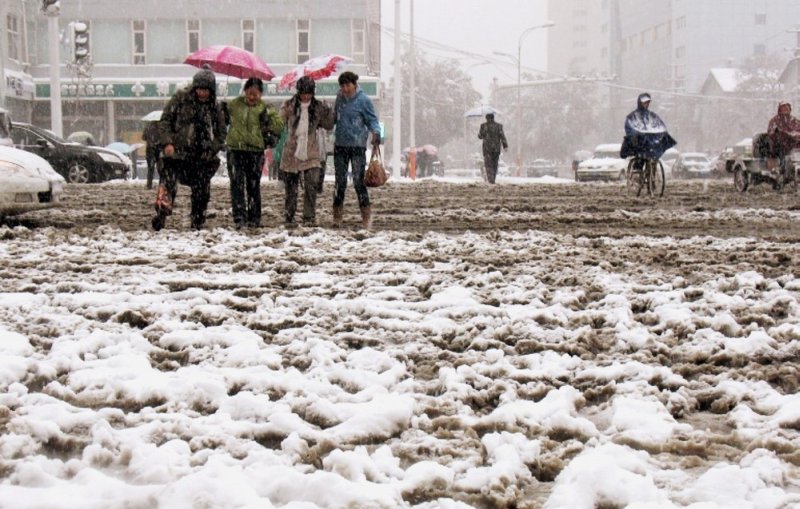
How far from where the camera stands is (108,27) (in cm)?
4762

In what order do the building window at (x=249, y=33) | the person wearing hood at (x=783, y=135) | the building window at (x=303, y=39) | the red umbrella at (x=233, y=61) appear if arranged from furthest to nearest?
the building window at (x=249, y=33) → the building window at (x=303, y=39) → the person wearing hood at (x=783, y=135) → the red umbrella at (x=233, y=61)

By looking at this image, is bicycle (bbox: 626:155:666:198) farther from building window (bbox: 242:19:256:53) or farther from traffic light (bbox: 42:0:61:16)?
building window (bbox: 242:19:256:53)

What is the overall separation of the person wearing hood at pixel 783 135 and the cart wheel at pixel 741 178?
101 centimetres

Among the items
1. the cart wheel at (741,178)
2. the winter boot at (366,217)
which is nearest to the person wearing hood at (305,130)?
the winter boot at (366,217)

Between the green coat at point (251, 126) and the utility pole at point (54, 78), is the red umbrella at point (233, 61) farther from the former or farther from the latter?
the utility pole at point (54, 78)

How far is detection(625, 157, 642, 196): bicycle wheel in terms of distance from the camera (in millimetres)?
16672

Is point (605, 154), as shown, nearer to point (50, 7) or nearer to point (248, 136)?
point (50, 7)

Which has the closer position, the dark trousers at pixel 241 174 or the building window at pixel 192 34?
the dark trousers at pixel 241 174

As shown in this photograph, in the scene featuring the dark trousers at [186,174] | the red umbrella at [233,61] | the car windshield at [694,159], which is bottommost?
the dark trousers at [186,174]

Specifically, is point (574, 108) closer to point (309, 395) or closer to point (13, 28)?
point (13, 28)

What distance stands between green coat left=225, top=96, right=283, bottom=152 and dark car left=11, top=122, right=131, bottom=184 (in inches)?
622

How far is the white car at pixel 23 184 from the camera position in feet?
35.5

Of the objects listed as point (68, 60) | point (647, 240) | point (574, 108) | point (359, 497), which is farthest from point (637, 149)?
point (574, 108)

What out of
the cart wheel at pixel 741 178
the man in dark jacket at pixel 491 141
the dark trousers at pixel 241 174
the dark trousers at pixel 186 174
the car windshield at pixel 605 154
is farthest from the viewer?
the car windshield at pixel 605 154
